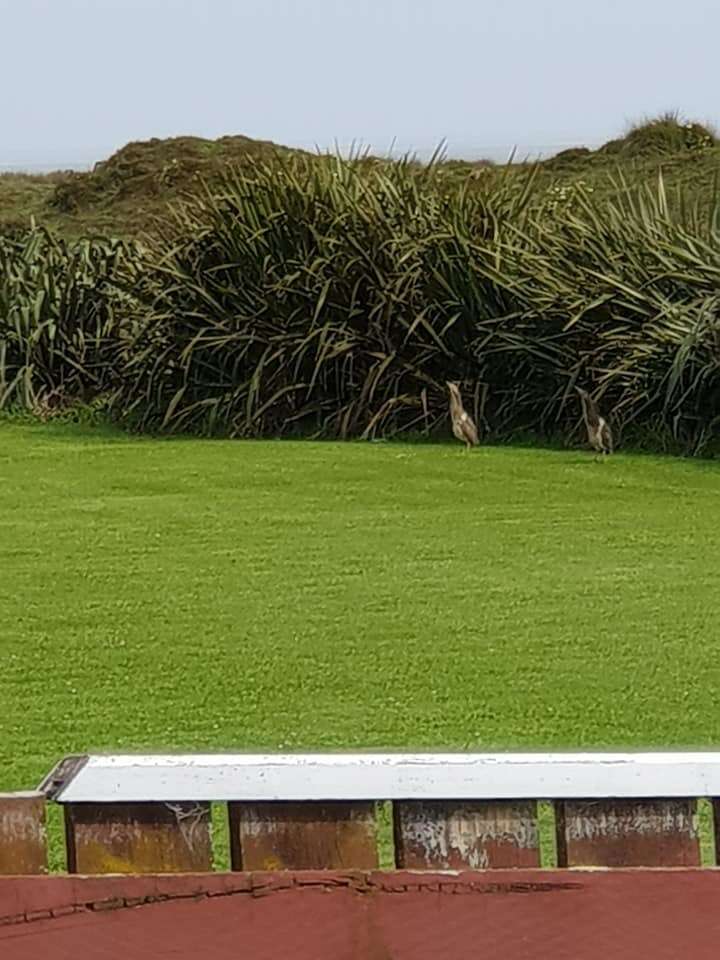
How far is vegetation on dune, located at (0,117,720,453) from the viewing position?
10.3 meters

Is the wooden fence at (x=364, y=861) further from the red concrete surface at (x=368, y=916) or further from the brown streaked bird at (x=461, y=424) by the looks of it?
the brown streaked bird at (x=461, y=424)

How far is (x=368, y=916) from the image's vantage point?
169cm

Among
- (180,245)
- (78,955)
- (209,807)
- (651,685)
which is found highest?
(180,245)

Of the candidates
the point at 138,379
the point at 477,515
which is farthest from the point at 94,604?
the point at 138,379

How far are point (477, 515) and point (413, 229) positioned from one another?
4.05 metres

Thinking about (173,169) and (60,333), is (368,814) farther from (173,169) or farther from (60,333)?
(173,169)

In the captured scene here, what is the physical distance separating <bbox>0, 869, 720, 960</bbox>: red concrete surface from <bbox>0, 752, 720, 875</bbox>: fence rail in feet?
0.25

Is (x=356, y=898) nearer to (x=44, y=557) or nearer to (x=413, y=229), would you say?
(x=44, y=557)

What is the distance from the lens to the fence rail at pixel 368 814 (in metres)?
1.77

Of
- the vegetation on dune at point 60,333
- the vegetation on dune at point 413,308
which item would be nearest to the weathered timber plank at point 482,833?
the vegetation on dune at point 413,308

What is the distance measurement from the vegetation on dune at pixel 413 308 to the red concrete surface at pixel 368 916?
8.21 metres

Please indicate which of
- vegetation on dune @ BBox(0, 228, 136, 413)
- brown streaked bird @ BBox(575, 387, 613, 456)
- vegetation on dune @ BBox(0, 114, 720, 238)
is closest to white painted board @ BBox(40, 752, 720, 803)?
brown streaked bird @ BBox(575, 387, 613, 456)

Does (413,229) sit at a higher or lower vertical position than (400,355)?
higher

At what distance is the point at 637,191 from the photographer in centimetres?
1173
